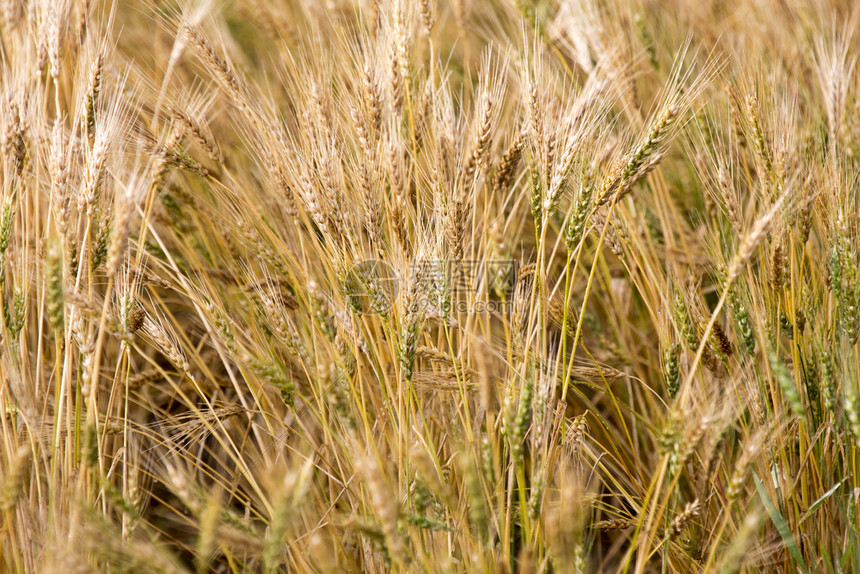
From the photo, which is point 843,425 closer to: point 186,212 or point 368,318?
Answer: point 368,318

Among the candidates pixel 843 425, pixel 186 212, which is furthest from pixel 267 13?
pixel 843 425

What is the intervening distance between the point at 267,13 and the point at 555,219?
1.40 meters

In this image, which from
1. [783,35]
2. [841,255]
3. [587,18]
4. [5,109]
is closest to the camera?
[841,255]

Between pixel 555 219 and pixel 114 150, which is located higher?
pixel 114 150

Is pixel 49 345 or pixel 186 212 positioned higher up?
pixel 186 212

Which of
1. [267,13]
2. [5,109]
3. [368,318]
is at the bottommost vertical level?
[368,318]

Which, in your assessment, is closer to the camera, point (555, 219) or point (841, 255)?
point (841, 255)

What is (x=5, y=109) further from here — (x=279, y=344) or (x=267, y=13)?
(x=267, y=13)

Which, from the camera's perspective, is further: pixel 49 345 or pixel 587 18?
pixel 587 18

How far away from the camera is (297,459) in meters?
1.35

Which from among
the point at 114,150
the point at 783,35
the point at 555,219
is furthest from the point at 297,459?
the point at 783,35

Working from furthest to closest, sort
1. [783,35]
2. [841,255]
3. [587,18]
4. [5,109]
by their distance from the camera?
[783,35], [587,18], [5,109], [841,255]

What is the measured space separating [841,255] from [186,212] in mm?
1787

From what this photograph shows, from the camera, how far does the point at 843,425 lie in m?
1.33
